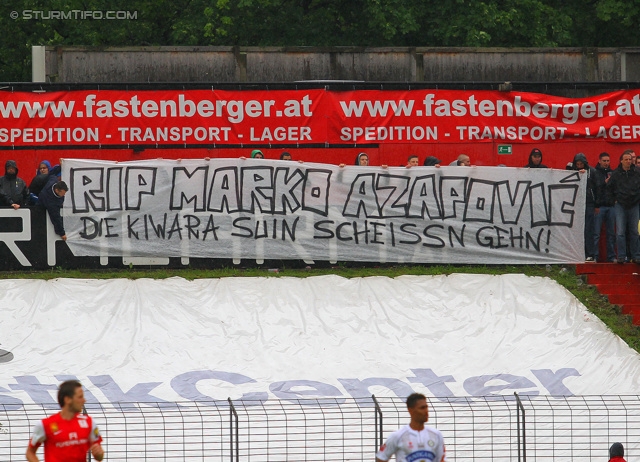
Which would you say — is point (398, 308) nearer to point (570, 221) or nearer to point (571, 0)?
point (570, 221)

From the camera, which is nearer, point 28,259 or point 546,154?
point 28,259

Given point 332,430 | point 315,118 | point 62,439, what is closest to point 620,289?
point 332,430

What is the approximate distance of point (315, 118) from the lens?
2100 cm

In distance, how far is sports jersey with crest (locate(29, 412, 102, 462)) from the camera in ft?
30.3

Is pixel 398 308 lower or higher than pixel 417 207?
lower

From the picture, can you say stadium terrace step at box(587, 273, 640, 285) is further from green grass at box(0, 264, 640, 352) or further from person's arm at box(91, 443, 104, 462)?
person's arm at box(91, 443, 104, 462)

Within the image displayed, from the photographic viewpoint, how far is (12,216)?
17516 millimetres

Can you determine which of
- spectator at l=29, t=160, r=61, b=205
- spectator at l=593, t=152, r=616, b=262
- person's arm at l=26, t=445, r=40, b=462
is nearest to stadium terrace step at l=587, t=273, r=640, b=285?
spectator at l=593, t=152, r=616, b=262

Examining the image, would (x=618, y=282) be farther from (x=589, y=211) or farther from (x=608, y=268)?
(x=589, y=211)

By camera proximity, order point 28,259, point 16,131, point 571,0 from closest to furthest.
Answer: point 28,259, point 16,131, point 571,0

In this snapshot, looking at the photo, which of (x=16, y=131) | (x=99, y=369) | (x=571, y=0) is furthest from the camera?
(x=571, y=0)

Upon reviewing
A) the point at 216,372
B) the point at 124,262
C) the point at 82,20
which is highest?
the point at 82,20

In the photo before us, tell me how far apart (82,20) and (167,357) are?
20.2 meters

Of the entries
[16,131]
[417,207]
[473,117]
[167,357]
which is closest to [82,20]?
[16,131]
